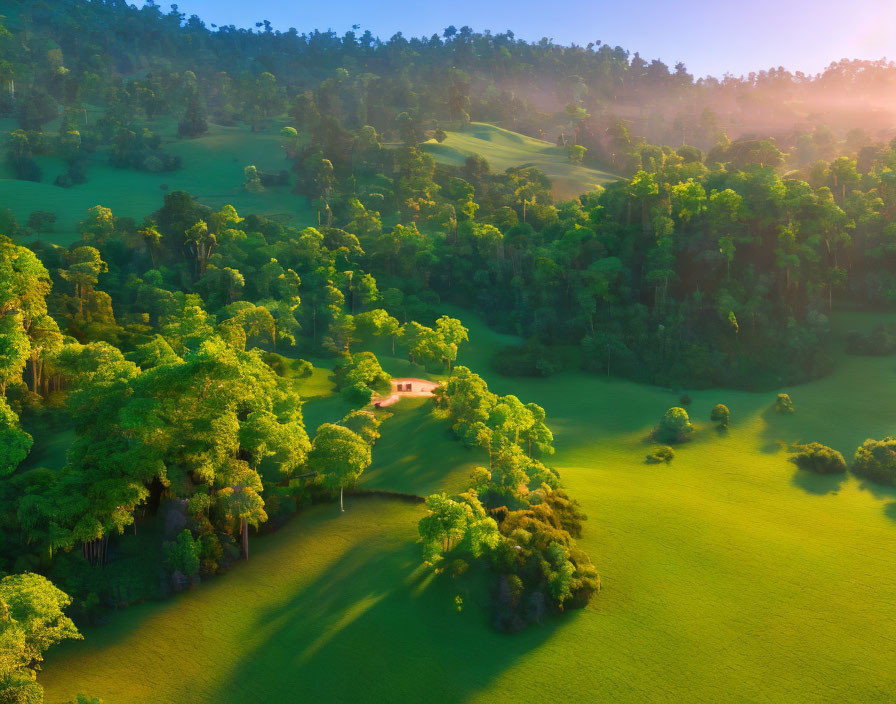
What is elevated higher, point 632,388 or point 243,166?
point 243,166

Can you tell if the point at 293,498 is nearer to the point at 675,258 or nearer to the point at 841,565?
the point at 841,565

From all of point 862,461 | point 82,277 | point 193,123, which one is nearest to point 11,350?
point 82,277

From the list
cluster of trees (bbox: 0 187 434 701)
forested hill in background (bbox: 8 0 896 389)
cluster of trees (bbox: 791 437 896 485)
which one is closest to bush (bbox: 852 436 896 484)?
cluster of trees (bbox: 791 437 896 485)

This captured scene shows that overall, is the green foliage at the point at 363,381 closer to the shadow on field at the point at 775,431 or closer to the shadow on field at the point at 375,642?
the shadow on field at the point at 375,642

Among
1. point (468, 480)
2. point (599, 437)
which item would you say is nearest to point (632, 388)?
point (599, 437)

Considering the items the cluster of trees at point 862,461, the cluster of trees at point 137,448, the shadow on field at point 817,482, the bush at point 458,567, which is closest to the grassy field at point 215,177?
the cluster of trees at point 137,448

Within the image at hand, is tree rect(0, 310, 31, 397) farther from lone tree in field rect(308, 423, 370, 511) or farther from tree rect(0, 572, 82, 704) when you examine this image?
lone tree in field rect(308, 423, 370, 511)
